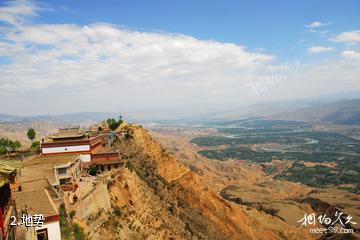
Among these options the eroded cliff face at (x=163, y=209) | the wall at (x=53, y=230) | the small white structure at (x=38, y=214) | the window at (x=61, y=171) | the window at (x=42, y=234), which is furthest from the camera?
the window at (x=61, y=171)

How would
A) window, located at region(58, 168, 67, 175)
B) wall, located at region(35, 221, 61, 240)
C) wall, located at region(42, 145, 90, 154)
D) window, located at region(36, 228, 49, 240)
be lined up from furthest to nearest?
wall, located at region(42, 145, 90, 154), window, located at region(58, 168, 67, 175), wall, located at region(35, 221, 61, 240), window, located at region(36, 228, 49, 240)

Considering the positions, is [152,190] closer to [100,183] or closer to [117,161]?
[117,161]

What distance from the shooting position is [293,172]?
117 meters

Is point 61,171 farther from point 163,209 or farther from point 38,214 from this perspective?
point 38,214

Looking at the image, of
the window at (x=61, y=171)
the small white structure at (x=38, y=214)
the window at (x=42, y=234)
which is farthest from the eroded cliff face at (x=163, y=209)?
the window at (x=42, y=234)

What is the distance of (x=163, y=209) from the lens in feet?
106

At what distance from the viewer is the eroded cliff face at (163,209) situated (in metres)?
25.9

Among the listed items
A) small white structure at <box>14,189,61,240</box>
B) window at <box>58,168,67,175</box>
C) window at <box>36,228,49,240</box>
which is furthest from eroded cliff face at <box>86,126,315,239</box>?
window at <box>36,228,49,240</box>

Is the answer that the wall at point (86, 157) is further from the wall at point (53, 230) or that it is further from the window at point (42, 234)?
the window at point (42, 234)

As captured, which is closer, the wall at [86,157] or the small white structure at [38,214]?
the small white structure at [38,214]

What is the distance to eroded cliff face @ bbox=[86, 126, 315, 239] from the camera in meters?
25.9

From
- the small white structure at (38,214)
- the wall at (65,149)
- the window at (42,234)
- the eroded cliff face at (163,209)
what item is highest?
the wall at (65,149)

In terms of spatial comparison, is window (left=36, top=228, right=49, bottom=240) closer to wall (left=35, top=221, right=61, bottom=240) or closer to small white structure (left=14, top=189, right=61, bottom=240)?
small white structure (left=14, top=189, right=61, bottom=240)

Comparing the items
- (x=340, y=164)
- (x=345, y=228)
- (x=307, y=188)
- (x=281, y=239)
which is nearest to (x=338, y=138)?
(x=340, y=164)
